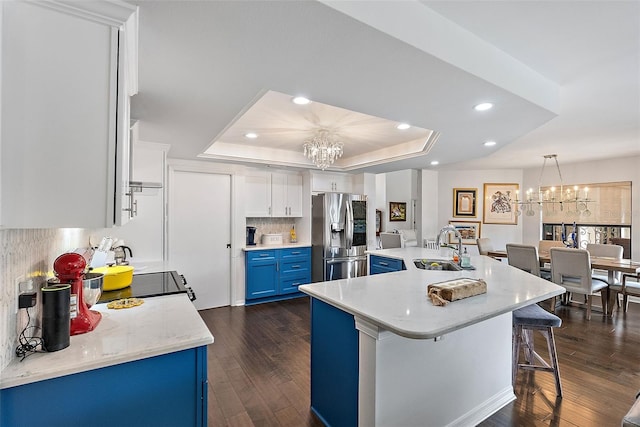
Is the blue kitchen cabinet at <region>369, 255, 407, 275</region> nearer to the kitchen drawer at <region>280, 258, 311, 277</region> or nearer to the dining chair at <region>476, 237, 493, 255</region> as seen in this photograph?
the kitchen drawer at <region>280, 258, 311, 277</region>

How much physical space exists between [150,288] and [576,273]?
4.91 meters

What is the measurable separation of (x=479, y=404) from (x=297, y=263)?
3.26 metres

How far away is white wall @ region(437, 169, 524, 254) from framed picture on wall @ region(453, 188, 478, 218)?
0.21 ft

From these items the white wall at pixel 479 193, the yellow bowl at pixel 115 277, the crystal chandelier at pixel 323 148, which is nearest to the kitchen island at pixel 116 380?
the yellow bowl at pixel 115 277

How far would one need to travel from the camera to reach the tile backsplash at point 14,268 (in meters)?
1.01

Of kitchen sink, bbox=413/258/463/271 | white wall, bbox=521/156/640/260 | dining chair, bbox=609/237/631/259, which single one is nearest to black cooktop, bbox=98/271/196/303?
kitchen sink, bbox=413/258/463/271

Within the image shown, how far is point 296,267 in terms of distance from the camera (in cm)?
493

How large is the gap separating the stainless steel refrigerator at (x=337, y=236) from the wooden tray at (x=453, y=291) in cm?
320

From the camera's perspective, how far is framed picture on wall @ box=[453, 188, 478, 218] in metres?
6.59

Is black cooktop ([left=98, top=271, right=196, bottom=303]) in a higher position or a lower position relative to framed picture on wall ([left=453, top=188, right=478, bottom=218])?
lower

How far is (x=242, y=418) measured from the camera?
2.05 m

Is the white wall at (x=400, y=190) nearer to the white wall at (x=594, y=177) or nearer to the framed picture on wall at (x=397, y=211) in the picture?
the framed picture on wall at (x=397, y=211)

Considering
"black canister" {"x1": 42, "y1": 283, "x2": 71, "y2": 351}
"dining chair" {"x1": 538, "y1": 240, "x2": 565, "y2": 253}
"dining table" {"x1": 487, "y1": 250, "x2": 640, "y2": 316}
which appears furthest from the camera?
"dining chair" {"x1": 538, "y1": 240, "x2": 565, "y2": 253}

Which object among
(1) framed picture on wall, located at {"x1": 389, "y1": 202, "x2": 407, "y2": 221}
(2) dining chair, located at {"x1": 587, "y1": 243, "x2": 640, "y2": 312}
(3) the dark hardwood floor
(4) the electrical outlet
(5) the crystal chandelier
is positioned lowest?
(3) the dark hardwood floor
